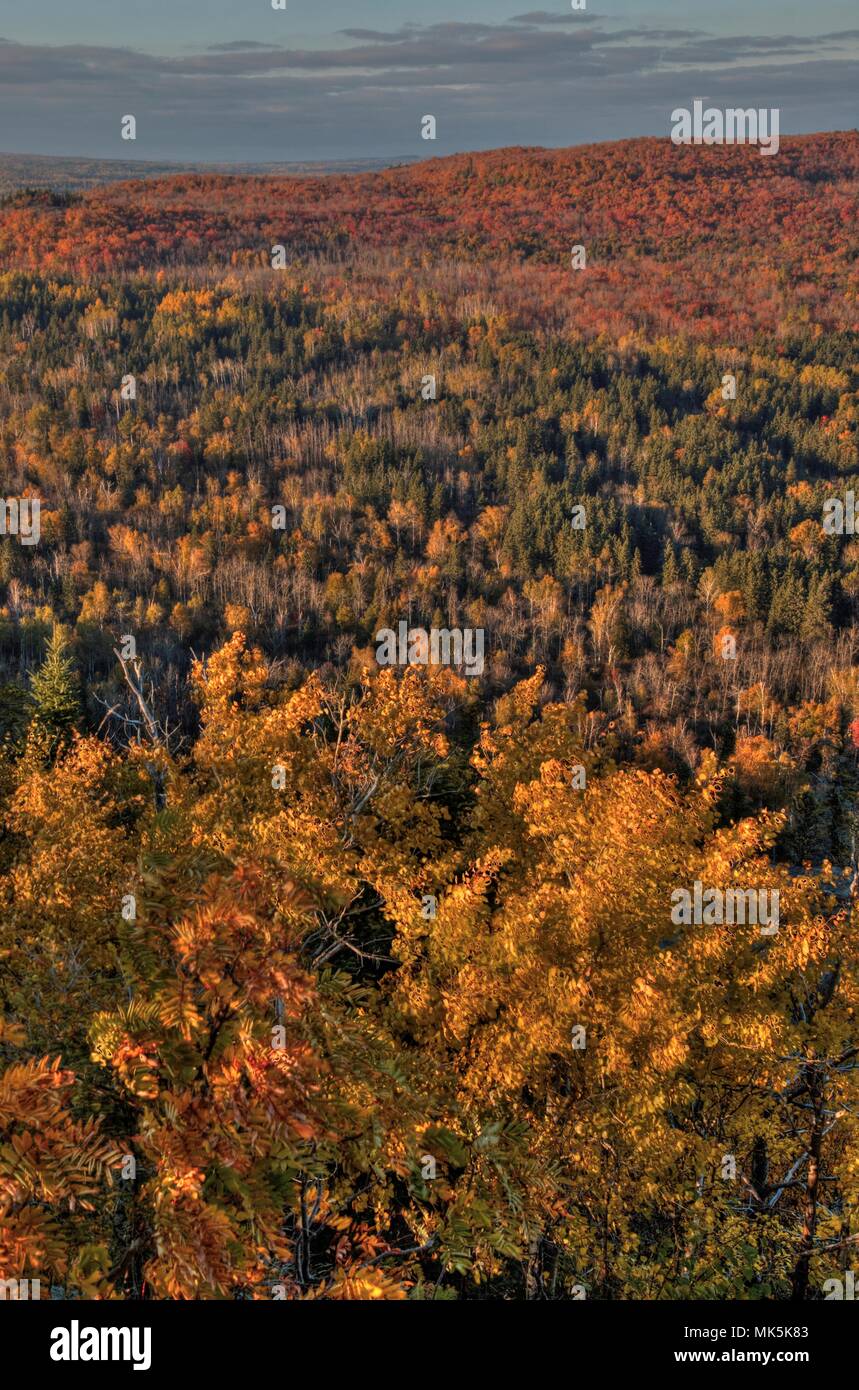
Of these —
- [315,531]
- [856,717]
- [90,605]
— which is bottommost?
[856,717]

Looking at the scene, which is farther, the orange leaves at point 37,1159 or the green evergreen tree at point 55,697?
the green evergreen tree at point 55,697

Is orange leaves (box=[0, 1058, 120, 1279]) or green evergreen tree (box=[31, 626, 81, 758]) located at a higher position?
green evergreen tree (box=[31, 626, 81, 758])

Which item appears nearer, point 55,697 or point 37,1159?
point 37,1159

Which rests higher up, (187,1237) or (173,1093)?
(173,1093)

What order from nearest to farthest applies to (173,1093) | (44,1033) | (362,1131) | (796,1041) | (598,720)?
(173,1093)
(362,1131)
(44,1033)
(796,1041)
(598,720)

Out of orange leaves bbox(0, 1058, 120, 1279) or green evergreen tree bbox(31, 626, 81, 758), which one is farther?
green evergreen tree bbox(31, 626, 81, 758)

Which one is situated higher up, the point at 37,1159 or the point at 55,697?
the point at 55,697

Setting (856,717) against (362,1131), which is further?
(856,717)

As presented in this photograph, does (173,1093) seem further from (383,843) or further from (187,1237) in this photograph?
(383,843)

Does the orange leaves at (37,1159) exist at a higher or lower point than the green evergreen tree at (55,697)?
lower
